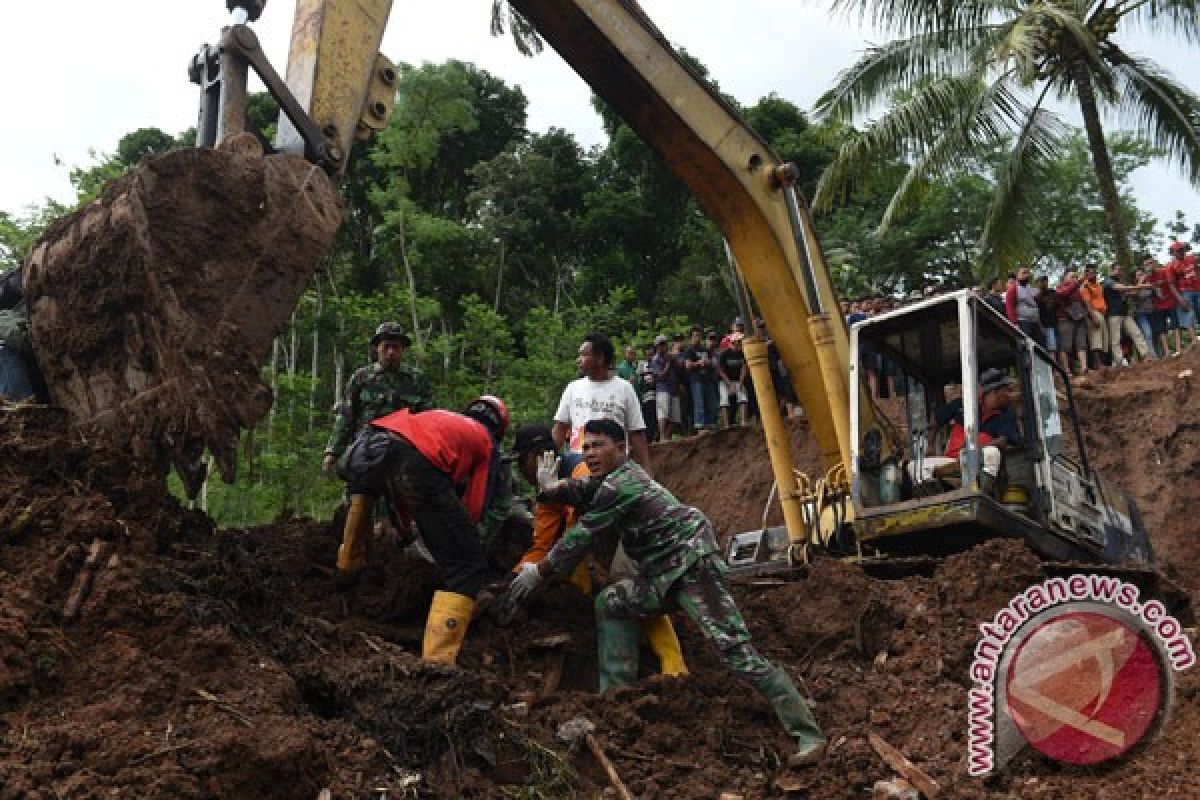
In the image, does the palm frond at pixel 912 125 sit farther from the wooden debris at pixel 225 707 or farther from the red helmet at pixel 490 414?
the wooden debris at pixel 225 707

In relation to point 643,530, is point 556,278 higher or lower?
higher

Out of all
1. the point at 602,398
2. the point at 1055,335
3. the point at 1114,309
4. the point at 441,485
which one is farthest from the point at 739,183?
the point at 1114,309

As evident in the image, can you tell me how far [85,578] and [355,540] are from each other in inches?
78.6

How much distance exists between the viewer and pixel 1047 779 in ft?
14.9

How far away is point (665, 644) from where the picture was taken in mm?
5797

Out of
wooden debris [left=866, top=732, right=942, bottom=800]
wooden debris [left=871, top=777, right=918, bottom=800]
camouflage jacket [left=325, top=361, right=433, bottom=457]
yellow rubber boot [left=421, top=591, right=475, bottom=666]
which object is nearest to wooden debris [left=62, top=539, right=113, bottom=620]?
yellow rubber boot [left=421, top=591, right=475, bottom=666]

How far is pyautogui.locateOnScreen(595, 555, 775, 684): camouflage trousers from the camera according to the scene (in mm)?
5148

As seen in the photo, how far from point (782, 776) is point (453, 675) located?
5.04 ft

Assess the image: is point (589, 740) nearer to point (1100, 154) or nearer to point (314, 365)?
point (1100, 154)

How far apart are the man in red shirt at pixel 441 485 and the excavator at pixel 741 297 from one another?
932mm

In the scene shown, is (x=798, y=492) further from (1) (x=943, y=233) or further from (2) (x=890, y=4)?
(1) (x=943, y=233)

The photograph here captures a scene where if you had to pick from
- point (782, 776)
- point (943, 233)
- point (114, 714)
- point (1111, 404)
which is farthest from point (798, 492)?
point (943, 233)

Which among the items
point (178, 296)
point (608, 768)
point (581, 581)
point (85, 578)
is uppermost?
point (178, 296)

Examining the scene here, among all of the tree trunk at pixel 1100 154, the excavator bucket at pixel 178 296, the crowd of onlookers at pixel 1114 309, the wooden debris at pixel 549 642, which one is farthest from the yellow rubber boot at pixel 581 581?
the tree trunk at pixel 1100 154
